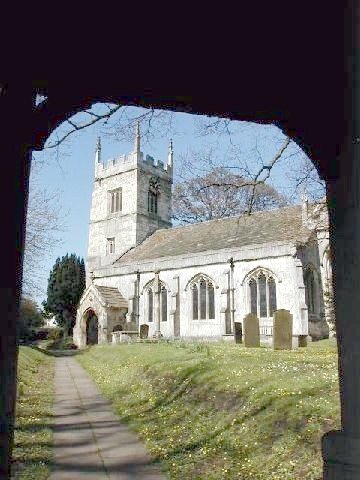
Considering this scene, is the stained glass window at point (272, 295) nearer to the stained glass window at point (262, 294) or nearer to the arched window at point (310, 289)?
the stained glass window at point (262, 294)

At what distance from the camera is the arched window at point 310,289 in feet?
72.5

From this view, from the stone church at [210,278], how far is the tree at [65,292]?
8.54 meters

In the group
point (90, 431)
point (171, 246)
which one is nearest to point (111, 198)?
point (171, 246)

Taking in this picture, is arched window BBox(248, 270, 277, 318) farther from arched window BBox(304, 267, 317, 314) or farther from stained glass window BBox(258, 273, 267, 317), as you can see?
arched window BBox(304, 267, 317, 314)

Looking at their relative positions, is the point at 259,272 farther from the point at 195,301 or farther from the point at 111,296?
the point at 111,296

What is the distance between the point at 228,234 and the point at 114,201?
557 inches

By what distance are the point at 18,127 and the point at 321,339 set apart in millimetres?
21389

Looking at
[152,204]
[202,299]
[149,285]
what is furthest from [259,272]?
[152,204]

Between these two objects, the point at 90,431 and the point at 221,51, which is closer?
the point at 221,51

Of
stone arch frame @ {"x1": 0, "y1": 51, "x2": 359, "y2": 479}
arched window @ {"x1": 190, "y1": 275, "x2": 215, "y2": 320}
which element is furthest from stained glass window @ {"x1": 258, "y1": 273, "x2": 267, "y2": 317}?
stone arch frame @ {"x1": 0, "y1": 51, "x2": 359, "y2": 479}

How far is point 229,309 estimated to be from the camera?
2320 cm

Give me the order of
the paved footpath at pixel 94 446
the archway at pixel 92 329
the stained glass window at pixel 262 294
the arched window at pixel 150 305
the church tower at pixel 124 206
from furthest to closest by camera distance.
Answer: the church tower at pixel 124 206 → the archway at pixel 92 329 → the arched window at pixel 150 305 → the stained glass window at pixel 262 294 → the paved footpath at pixel 94 446

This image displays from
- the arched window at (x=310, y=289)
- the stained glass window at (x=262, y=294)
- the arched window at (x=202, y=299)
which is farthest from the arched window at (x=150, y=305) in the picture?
the arched window at (x=310, y=289)

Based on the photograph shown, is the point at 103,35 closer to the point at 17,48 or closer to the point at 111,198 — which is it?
the point at 17,48
